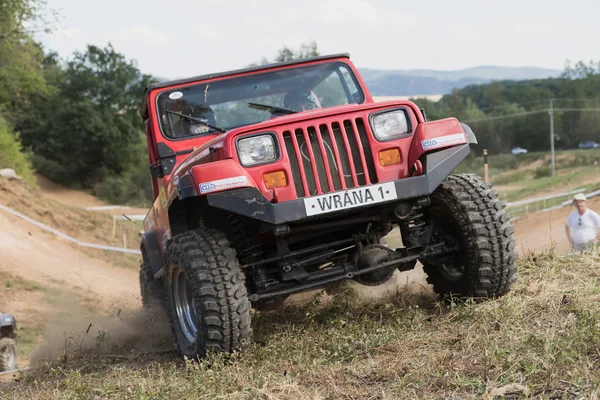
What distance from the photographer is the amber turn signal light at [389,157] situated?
17.3 ft

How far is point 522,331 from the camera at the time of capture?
470 centimetres

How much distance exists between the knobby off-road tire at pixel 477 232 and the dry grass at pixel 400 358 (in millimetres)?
163

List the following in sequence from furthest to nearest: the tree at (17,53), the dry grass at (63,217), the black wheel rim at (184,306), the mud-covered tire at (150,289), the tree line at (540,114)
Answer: the tree line at (540,114) → the tree at (17,53) → the dry grass at (63,217) → the mud-covered tire at (150,289) → the black wheel rim at (184,306)

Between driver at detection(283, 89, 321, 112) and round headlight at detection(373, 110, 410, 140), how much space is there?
147 cm

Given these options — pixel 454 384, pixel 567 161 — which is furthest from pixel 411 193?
pixel 567 161

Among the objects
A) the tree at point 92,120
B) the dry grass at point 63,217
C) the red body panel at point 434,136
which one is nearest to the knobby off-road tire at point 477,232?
the red body panel at point 434,136

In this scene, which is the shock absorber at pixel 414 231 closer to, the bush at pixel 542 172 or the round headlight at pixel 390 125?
the round headlight at pixel 390 125

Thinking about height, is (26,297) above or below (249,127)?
below

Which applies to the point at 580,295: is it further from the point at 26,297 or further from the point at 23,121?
the point at 23,121

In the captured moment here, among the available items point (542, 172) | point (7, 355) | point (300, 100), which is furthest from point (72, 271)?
point (542, 172)

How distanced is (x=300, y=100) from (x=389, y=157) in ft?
5.68

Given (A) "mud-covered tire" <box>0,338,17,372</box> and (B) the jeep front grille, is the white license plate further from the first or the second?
(A) "mud-covered tire" <box>0,338,17,372</box>

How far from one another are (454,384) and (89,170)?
156ft

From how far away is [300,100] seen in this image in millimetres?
6844
